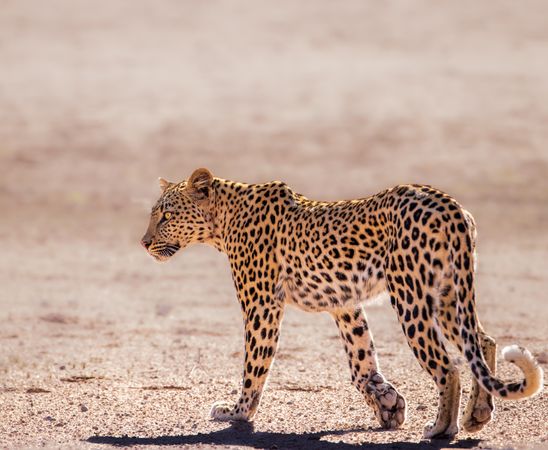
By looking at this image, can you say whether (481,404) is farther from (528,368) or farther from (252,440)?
(252,440)

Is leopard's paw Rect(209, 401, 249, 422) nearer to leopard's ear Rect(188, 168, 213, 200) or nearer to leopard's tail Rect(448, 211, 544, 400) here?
leopard's ear Rect(188, 168, 213, 200)

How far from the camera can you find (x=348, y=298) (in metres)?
8.61

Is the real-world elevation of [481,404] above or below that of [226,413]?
above

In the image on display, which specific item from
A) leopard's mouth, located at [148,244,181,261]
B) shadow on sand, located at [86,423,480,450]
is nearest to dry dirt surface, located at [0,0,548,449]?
shadow on sand, located at [86,423,480,450]

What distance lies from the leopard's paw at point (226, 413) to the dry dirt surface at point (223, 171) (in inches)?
5.2

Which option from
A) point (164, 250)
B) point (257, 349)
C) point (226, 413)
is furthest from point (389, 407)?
point (164, 250)

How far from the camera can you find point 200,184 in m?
9.73

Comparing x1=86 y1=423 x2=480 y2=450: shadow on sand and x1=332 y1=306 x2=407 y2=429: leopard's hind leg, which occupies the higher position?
x1=332 y1=306 x2=407 y2=429: leopard's hind leg

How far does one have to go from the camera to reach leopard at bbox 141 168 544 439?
25.7 feet

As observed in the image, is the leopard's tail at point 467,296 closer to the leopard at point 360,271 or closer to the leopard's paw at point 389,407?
the leopard at point 360,271

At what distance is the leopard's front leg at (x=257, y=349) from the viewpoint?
9070mm

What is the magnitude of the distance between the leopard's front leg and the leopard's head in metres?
0.93

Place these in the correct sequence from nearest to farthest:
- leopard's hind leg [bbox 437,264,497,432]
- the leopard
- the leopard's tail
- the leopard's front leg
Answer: the leopard's tail → the leopard → leopard's hind leg [bbox 437,264,497,432] → the leopard's front leg

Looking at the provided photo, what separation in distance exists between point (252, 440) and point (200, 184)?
6.97ft
